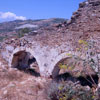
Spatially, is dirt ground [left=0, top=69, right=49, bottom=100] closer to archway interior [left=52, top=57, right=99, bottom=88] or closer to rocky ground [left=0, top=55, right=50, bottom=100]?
rocky ground [left=0, top=55, right=50, bottom=100]

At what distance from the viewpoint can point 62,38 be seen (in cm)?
691

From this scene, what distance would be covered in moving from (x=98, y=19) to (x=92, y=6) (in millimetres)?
598

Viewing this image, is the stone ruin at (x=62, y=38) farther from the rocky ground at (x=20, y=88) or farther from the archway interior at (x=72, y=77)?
the rocky ground at (x=20, y=88)

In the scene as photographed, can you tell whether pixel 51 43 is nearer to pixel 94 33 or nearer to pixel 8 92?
pixel 94 33

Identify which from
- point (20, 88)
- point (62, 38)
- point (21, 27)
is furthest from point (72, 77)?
point (21, 27)

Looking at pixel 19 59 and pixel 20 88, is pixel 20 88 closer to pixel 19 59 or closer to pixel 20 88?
pixel 20 88

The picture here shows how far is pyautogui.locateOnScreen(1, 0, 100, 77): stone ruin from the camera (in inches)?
245

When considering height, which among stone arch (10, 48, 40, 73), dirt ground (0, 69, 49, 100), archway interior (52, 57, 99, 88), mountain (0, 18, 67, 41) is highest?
mountain (0, 18, 67, 41)

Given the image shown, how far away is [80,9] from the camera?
6578 mm

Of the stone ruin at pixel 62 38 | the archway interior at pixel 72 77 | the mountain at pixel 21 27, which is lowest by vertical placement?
the archway interior at pixel 72 77

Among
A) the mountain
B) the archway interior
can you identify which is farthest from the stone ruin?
the mountain

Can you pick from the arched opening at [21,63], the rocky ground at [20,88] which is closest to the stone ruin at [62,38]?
the arched opening at [21,63]

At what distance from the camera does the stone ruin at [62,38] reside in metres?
6.23

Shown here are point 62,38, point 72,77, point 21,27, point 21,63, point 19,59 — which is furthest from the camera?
point 21,27
